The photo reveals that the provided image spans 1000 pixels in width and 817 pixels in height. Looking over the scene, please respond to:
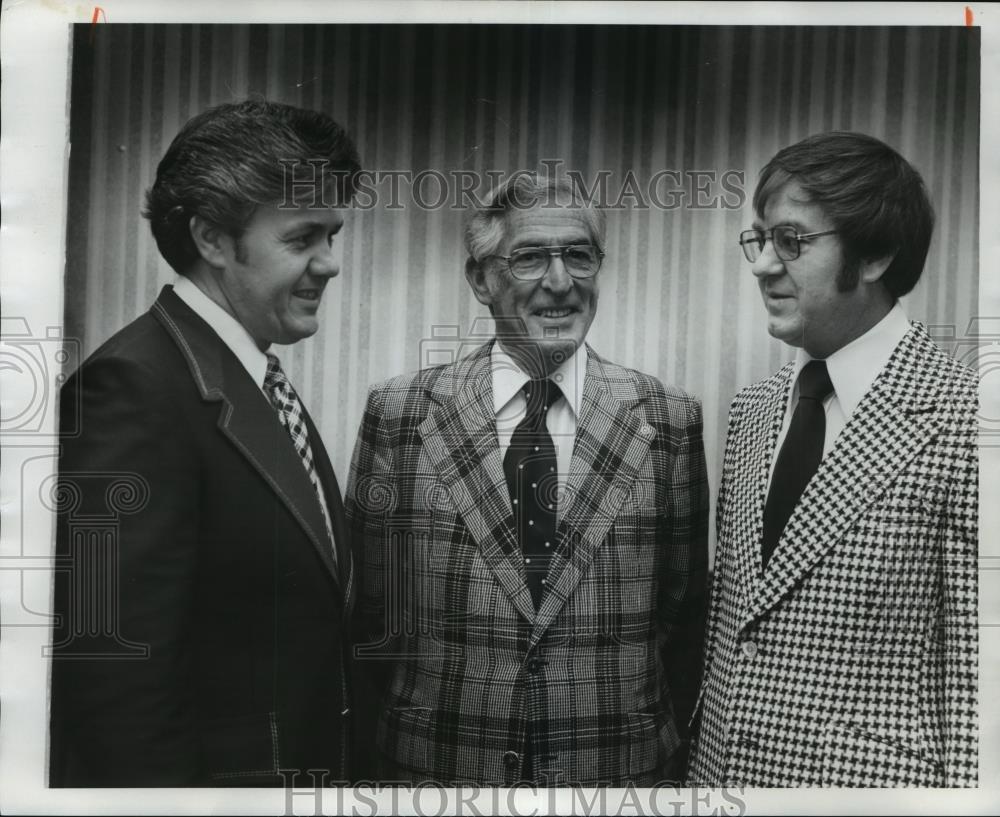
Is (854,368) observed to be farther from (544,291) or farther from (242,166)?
(242,166)

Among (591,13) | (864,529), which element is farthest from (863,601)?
(591,13)

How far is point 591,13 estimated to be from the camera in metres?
2.54

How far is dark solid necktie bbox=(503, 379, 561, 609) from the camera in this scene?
246 centimetres

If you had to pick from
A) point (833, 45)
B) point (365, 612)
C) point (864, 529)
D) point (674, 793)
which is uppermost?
point (833, 45)

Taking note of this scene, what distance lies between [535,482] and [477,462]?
149 millimetres

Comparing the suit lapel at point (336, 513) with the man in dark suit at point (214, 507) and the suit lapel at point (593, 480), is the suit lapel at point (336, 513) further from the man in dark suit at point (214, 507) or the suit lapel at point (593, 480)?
the suit lapel at point (593, 480)

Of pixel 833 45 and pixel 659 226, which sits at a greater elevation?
pixel 833 45

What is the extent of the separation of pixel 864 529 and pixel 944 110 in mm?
1071

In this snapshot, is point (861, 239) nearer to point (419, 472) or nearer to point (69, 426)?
point (419, 472)

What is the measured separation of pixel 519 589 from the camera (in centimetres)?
244

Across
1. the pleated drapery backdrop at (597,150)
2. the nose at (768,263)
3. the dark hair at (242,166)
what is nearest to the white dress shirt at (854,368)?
the pleated drapery backdrop at (597,150)

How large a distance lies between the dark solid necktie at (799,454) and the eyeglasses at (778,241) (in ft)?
0.90

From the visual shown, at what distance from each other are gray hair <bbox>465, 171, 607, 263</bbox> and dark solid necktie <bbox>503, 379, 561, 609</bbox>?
363mm

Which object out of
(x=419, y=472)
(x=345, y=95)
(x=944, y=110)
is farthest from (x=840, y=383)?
(x=345, y=95)
